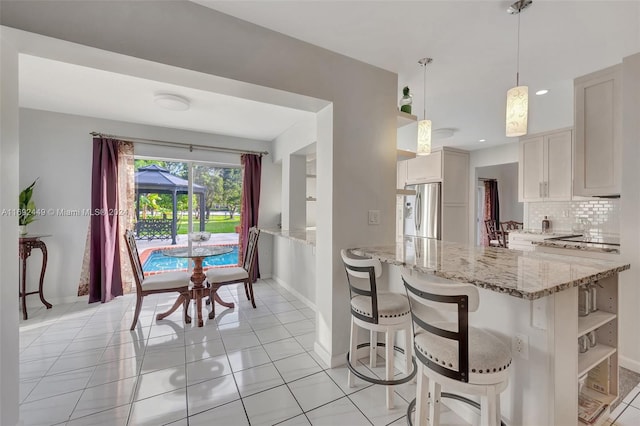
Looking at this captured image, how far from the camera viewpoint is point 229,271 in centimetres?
329

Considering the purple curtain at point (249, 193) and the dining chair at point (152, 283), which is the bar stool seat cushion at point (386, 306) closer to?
the dining chair at point (152, 283)

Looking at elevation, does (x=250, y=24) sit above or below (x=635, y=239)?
above

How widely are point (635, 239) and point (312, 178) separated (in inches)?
148

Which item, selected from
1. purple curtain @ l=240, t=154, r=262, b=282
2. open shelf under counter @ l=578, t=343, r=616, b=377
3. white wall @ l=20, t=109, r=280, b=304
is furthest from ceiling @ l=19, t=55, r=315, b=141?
open shelf under counter @ l=578, t=343, r=616, b=377

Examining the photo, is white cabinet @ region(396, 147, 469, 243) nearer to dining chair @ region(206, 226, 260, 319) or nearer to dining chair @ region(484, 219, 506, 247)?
dining chair @ region(484, 219, 506, 247)

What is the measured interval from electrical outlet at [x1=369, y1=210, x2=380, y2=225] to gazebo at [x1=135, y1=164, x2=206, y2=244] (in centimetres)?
327

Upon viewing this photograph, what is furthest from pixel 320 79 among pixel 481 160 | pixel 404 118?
pixel 481 160

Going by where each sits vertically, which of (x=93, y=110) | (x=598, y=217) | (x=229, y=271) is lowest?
(x=229, y=271)

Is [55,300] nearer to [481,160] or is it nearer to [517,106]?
[517,106]

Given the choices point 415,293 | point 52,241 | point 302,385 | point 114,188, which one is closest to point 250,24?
point 415,293

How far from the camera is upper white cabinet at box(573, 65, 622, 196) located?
2332 millimetres

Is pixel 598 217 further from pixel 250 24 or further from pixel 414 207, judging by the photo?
pixel 250 24

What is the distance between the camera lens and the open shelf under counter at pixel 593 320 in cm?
135

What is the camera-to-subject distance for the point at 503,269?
4.60ft
